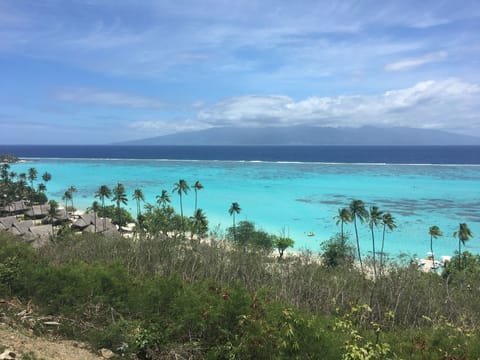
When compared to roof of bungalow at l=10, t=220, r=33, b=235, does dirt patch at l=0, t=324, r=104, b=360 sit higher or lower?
higher

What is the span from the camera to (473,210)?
48.8 m

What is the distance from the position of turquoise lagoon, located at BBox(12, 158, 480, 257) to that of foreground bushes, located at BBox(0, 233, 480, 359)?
22.0 m

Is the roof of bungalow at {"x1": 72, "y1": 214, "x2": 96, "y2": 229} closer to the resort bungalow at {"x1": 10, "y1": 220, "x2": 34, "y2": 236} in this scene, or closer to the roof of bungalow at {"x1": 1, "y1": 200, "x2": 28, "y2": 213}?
the resort bungalow at {"x1": 10, "y1": 220, "x2": 34, "y2": 236}

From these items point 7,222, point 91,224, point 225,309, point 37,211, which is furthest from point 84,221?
point 225,309

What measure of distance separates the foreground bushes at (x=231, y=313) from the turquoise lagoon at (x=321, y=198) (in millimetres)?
21965

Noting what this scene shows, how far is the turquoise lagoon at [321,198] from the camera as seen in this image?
38.5m

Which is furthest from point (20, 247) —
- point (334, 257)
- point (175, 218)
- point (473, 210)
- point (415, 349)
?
point (473, 210)

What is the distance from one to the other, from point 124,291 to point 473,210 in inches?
2127

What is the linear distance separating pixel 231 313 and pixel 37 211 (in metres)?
41.7

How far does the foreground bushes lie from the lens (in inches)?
232

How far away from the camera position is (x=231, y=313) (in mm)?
6922

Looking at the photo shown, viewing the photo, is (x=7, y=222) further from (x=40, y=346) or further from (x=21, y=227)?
(x=40, y=346)

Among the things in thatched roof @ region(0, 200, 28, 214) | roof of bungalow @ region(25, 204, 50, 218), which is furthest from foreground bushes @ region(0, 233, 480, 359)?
thatched roof @ region(0, 200, 28, 214)

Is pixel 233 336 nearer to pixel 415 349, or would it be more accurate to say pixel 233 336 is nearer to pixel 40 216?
pixel 415 349
